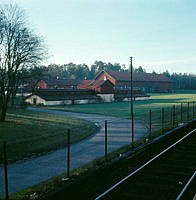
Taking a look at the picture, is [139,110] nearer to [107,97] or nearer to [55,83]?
[107,97]

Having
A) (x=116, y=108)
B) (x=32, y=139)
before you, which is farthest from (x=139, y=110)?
(x=32, y=139)

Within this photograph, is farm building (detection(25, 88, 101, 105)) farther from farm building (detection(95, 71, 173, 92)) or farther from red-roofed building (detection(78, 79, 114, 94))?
farm building (detection(95, 71, 173, 92))

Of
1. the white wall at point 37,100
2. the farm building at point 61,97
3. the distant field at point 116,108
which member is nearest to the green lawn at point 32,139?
the distant field at point 116,108

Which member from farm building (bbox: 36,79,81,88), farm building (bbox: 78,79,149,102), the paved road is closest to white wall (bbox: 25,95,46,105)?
farm building (bbox: 78,79,149,102)

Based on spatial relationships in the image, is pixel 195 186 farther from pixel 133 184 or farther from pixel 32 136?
pixel 32 136

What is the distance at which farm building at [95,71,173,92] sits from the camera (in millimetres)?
104812

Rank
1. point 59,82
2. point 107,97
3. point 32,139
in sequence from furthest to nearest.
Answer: point 59,82
point 107,97
point 32,139

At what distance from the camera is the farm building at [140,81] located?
4126 inches

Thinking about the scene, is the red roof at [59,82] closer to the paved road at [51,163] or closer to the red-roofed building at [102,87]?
the red-roofed building at [102,87]

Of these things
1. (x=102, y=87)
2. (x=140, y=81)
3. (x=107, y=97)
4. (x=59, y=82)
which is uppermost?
(x=140, y=81)

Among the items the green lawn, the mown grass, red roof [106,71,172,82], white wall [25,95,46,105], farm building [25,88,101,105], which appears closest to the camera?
the green lawn

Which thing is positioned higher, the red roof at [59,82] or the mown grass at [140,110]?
the red roof at [59,82]

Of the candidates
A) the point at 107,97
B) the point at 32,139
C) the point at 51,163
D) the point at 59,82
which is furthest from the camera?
the point at 59,82

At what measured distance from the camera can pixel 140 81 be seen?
366 ft
